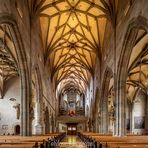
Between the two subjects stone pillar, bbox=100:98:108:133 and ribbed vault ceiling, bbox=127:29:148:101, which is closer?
ribbed vault ceiling, bbox=127:29:148:101

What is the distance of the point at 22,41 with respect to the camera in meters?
18.6

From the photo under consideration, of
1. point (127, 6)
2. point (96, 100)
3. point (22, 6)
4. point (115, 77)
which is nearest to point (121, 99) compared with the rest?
point (115, 77)

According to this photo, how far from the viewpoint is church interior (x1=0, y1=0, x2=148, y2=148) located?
54.1ft

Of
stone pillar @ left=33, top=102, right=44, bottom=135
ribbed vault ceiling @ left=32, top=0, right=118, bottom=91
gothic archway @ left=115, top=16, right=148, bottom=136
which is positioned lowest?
stone pillar @ left=33, top=102, right=44, bottom=135

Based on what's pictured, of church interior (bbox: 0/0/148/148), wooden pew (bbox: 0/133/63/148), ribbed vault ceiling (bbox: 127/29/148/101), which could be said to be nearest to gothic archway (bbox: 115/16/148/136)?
church interior (bbox: 0/0/148/148)

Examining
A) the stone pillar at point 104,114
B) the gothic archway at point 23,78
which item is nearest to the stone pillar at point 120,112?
the gothic archway at point 23,78

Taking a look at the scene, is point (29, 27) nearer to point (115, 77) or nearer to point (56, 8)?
point (56, 8)

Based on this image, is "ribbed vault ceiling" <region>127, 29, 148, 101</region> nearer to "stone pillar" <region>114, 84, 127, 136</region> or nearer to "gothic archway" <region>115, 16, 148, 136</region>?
"gothic archway" <region>115, 16, 148, 136</region>

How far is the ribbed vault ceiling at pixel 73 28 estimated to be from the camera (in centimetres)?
2345

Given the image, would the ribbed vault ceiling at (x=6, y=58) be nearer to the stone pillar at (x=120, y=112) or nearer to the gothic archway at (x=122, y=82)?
the gothic archway at (x=122, y=82)

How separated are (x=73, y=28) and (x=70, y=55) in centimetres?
829

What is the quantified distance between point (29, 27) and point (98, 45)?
10.3m

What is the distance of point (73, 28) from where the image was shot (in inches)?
1156

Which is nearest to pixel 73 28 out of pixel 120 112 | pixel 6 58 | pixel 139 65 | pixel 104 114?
pixel 6 58
